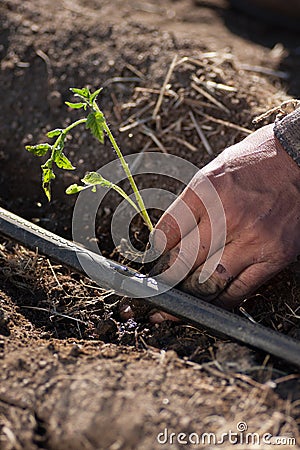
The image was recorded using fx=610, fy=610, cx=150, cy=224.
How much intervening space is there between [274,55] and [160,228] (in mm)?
→ 2119

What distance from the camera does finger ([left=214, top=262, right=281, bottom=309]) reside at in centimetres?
209

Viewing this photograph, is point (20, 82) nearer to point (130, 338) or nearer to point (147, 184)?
point (147, 184)

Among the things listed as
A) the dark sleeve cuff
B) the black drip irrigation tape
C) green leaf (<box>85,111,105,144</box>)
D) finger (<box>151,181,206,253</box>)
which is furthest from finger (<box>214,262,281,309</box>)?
green leaf (<box>85,111,105,144</box>)

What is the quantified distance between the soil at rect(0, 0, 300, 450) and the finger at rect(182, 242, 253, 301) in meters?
0.15

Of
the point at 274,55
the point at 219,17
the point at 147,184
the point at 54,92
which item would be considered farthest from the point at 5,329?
the point at 219,17

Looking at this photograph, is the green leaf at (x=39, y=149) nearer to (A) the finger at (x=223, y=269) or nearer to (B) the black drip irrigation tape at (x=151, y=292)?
(B) the black drip irrigation tape at (x=151, y=292)

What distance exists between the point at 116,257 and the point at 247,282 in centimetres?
62

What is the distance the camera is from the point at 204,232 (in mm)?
2121

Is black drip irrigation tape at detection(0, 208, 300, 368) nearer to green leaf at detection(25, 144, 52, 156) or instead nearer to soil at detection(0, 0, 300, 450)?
soil at detection(0, 0, 300, 450)

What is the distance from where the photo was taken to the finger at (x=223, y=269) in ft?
6.89

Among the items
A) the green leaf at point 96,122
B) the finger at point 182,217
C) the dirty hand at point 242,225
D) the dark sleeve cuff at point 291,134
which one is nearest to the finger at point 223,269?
the dirty hand at point 242,225

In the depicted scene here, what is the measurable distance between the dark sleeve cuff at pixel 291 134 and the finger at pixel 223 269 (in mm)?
375

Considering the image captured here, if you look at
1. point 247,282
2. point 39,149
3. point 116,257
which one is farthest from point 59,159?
point 247,282

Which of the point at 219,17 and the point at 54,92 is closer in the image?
the point at 54,92
